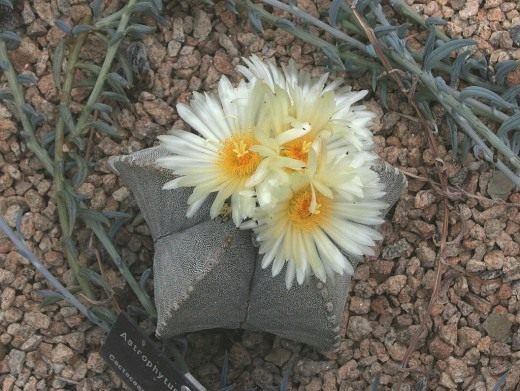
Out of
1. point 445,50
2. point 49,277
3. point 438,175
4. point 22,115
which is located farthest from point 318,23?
point 49,277

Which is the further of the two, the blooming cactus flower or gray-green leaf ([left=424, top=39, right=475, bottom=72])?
gray-green leaf ([left=424, top=39, right=475, bottom=72])

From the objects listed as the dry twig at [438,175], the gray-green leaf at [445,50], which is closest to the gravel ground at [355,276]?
the dry twig at [438,175]

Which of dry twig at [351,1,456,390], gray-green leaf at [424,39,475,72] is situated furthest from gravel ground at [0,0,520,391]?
gray-green leaf at [424,39,475,72]

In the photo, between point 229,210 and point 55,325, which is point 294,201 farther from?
point 55,325

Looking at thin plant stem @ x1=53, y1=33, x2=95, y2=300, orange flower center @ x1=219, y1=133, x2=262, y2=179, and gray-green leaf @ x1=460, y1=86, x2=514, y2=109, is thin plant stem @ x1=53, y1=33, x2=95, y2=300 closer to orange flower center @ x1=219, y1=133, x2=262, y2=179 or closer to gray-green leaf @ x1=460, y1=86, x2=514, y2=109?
orange flower center @ x1=219, y1=133, x2=262, y2=179

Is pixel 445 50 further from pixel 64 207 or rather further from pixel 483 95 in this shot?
pixel 64 207

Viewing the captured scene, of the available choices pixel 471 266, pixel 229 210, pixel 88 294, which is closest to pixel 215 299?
pixel 229 210
